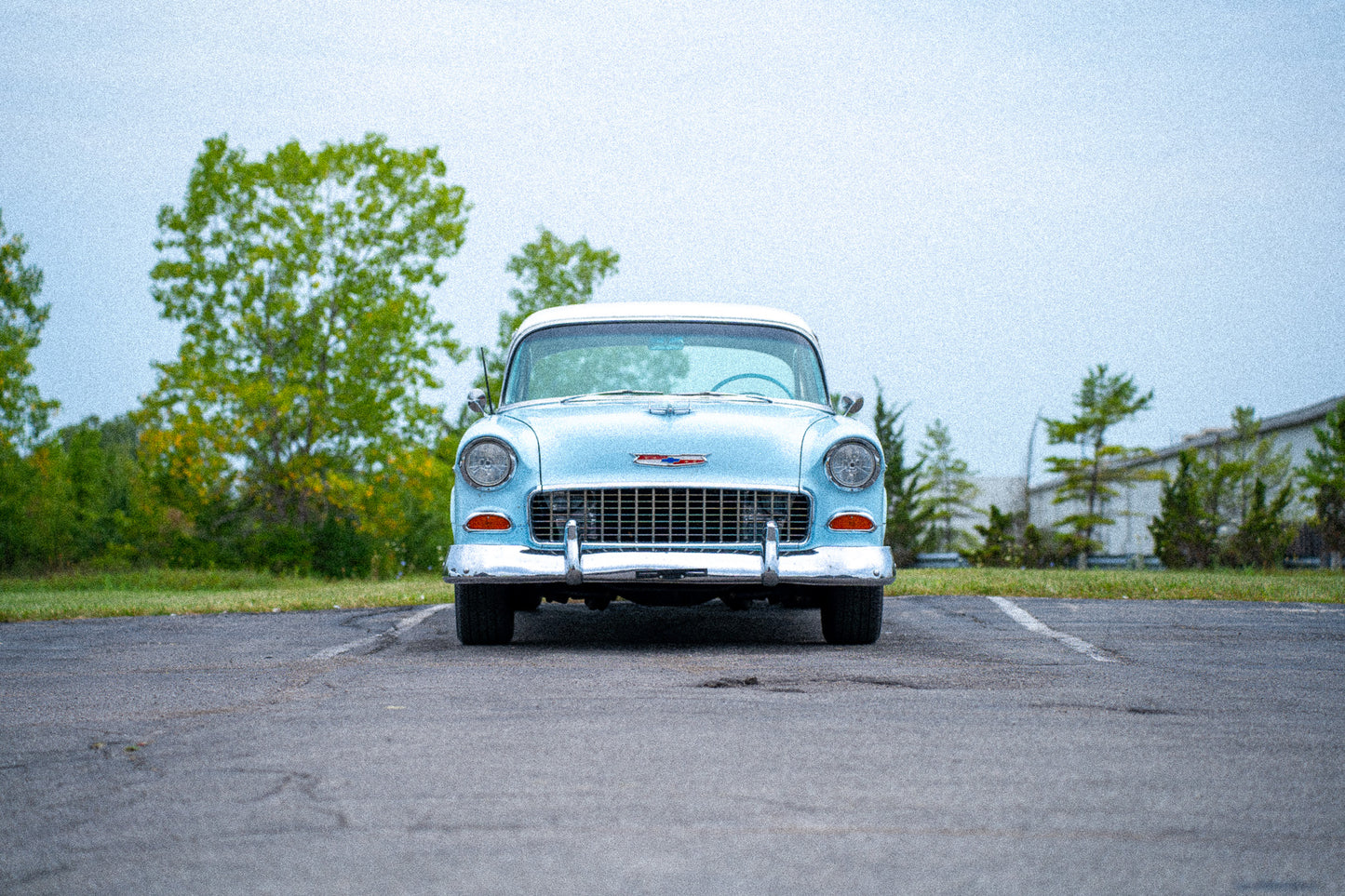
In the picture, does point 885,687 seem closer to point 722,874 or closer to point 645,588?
point 645,588

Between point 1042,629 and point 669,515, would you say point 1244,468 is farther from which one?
point 669,515

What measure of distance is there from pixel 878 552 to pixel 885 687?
165 cm

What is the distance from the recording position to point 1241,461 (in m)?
40.3

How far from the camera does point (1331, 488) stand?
28859 mm

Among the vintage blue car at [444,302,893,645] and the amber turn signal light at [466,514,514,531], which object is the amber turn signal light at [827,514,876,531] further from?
the amber turn signal light at [466,514,514,531]

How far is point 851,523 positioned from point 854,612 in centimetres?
47

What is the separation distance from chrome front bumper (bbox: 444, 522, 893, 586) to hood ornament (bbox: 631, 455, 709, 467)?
415mm

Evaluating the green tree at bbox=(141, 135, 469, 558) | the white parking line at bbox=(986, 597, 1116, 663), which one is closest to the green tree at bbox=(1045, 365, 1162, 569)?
the green tree at bbox=(141, 135, 469, 558)

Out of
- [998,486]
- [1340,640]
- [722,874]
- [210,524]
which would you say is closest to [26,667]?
[722,874]

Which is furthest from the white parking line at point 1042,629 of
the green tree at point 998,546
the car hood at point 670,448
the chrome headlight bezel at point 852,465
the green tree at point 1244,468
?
the green tree at point 1244,468

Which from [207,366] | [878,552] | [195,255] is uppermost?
[195,255]

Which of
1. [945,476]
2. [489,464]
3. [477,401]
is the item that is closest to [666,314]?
[477,401]

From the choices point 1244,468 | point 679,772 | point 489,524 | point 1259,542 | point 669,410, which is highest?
point 1244,468

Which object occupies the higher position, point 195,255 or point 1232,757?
point 195,255
